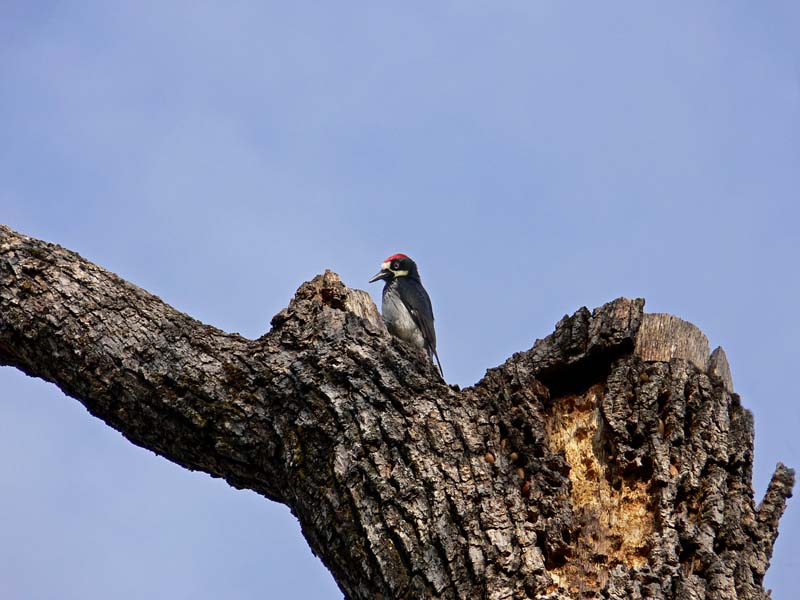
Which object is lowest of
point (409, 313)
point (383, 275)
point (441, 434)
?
point (441, 434)

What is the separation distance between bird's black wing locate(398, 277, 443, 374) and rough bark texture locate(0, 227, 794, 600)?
4619 millimetres

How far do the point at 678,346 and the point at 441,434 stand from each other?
3.90 ft

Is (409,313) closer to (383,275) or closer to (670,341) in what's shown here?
(383,275)

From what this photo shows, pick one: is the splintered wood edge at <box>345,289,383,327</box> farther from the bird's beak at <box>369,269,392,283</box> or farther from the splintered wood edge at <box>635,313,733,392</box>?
the bird's beak at <box>369,269,392,283</box>

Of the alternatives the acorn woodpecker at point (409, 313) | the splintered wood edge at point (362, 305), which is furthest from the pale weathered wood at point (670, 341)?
the acorn woodpecker at point (409, 313)

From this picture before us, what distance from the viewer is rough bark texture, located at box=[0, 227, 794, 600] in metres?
3.30

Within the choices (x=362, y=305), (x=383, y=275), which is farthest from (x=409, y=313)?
(x=362, y=305)

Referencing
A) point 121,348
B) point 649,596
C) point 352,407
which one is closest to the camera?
point 649,596

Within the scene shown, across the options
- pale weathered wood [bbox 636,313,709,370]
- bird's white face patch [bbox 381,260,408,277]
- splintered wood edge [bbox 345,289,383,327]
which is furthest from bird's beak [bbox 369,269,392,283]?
pale weathered wood [bbox 636,313,709,370]

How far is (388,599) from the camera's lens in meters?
3.27

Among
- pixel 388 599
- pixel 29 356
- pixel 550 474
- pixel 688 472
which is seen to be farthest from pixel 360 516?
pixel 29 356

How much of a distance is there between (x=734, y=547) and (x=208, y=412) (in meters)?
1.93

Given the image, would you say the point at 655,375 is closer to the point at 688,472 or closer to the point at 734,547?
the point at 688,472

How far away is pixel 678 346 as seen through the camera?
416cm
